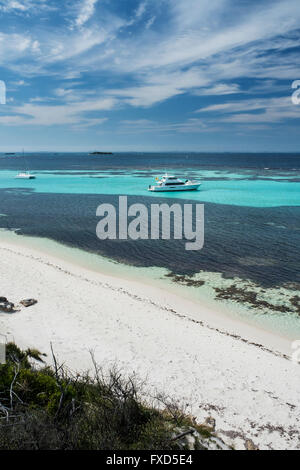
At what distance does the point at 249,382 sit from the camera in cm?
944

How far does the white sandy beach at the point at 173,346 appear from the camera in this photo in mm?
8148

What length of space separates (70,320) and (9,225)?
73.2 feet

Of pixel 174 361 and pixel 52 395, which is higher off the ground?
pixel 52 395

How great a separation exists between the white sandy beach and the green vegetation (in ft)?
5.47

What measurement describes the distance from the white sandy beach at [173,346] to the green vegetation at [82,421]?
5.47ft

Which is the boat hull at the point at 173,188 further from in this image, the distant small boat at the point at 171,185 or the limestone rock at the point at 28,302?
the limestone rock at the point at 28,302

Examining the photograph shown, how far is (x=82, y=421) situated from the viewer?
6125 millimetres

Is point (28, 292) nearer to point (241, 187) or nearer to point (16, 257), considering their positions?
point (16, 257)

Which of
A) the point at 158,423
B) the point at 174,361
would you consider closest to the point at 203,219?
the point at 174,361

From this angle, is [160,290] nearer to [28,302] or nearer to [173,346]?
[173,346]

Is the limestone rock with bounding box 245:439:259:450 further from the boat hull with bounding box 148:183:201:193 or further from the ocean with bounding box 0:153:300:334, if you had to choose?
the boat hull with bounding box 148:183:201:193

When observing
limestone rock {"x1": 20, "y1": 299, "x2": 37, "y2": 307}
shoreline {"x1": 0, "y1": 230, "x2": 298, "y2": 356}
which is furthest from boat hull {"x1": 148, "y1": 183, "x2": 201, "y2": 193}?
limestone rock {"x1": 20, "y1": 299, "x2": 37, "y2": 307}

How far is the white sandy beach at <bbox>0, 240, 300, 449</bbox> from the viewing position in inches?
321

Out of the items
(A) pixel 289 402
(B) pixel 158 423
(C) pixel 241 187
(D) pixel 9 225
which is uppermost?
(C) pixel 241 187
